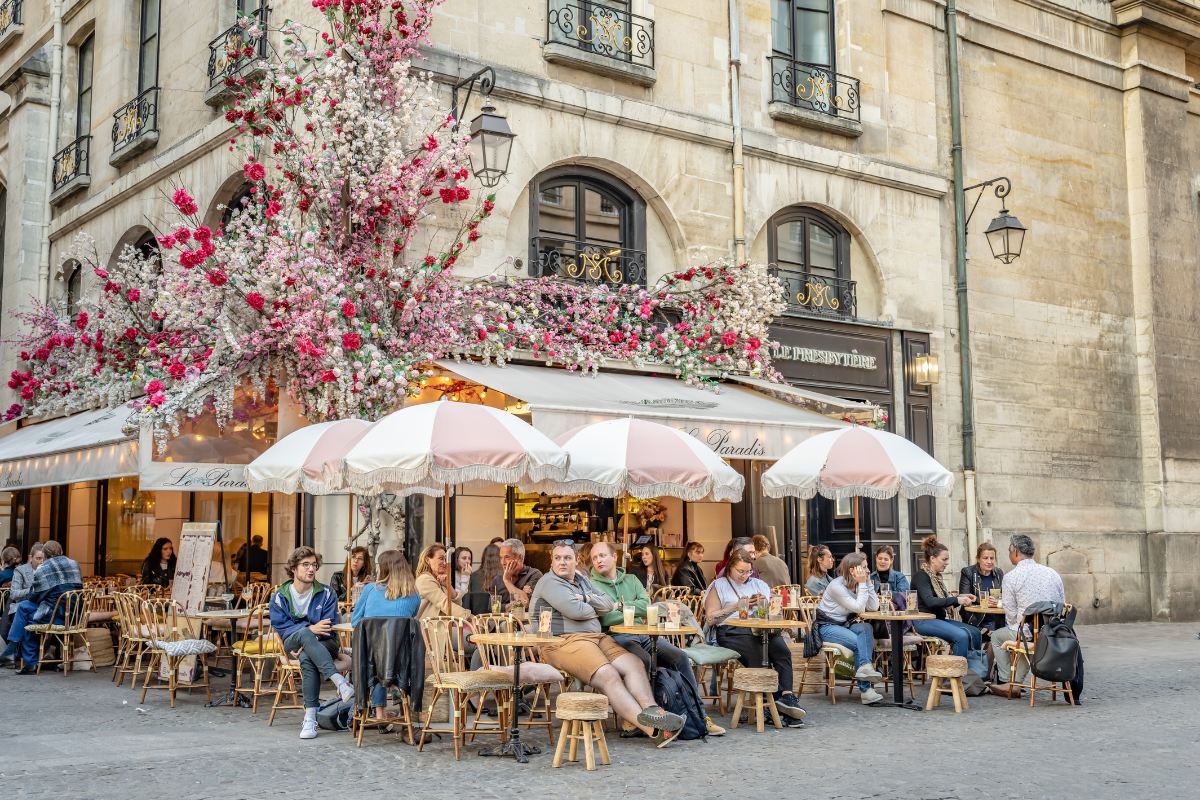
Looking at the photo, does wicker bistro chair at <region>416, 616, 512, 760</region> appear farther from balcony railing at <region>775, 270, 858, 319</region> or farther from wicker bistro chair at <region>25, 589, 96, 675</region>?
balcony railing at <region>775, 270, 858, 319</region>

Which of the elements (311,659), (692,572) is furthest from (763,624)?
(692,572)

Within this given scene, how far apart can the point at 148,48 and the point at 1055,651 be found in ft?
45.2

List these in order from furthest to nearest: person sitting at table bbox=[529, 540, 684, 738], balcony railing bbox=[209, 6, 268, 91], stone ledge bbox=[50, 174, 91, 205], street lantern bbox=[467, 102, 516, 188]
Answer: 1. stone ledge bbox=[50, 174, 91, 205]
2. balcony railing bbox=[209, 6, 268, 91]
3. street lantern bbox=[467, 102, 516, 188]
4. person sitting at table bbox=[529, 540, 684, 738]

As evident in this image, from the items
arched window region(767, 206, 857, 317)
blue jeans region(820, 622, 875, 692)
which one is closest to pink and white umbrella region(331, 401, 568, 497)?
blue jeans region(820, 622, 875, 692)

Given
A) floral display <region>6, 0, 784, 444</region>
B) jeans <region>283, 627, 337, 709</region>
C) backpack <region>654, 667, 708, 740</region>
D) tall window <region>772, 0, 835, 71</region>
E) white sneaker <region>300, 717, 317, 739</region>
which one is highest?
tall window <region>772, 0, 835, 71</region>

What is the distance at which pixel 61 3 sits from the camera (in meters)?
19.4

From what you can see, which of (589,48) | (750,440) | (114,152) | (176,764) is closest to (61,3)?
(114,152)

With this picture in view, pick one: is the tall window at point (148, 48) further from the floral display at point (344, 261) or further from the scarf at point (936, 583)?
the scarf at point (936, 583)

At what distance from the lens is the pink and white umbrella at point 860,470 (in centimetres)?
1105

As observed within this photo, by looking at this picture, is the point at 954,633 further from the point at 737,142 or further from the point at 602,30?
the point at 602,30

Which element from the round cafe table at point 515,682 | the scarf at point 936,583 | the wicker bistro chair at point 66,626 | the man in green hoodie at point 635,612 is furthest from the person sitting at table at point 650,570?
the wicker bistro chair at point 66,626

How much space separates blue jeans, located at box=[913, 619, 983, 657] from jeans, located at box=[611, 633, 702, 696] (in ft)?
9.40

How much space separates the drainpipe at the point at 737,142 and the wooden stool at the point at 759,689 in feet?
22.0

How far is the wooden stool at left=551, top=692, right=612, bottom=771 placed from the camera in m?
7.45
